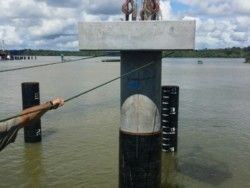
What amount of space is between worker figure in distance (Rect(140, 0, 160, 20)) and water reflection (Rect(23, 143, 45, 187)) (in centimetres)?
594

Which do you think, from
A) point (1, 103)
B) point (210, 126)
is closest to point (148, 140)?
point (210, 126)

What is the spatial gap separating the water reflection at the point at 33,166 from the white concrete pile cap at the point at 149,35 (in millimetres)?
5772

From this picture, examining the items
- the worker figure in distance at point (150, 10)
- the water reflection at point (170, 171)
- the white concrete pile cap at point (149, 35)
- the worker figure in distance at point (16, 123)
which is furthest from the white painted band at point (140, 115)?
the water reflection at point (170, 171)

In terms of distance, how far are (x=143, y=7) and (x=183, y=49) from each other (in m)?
1.34

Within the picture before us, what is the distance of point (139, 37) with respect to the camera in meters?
7.46

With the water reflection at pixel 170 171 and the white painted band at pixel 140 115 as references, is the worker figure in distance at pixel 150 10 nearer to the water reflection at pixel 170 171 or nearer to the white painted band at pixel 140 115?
the white painted band at pixel 140 115

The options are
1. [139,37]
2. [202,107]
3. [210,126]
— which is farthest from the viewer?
[202,107]

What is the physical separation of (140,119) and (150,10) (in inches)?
82.0

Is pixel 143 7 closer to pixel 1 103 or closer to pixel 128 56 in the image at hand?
pixel 128 56

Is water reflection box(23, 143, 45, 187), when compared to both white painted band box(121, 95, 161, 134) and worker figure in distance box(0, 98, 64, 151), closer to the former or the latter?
white painted band box(121, 95, 161, 134)

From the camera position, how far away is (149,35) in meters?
7.45

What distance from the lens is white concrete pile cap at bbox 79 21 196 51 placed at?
7.42 m

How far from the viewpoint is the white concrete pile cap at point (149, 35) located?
24.3 feet

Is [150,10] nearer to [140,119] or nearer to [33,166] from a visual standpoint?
[140,119]
